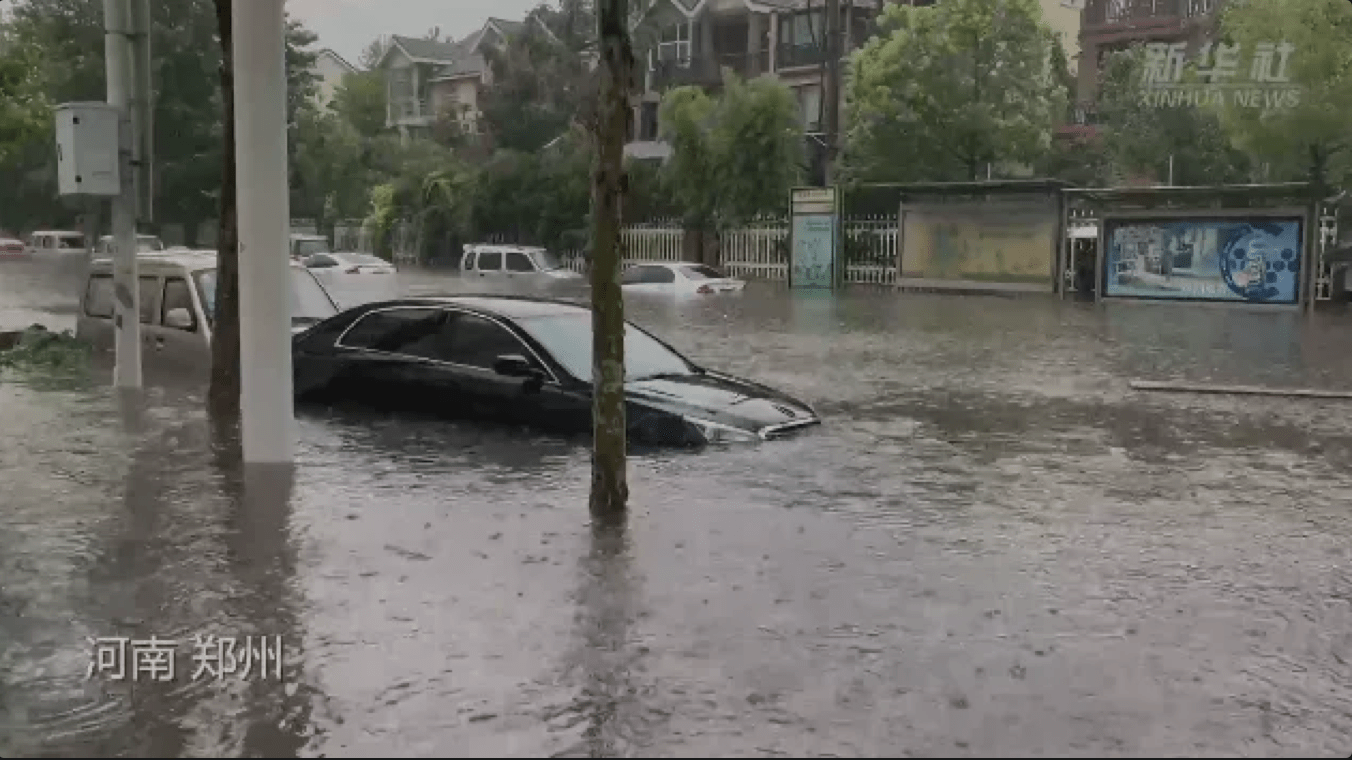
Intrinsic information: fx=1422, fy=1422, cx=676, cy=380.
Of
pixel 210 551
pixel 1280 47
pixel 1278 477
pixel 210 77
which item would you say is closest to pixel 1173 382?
pixel 1278 477

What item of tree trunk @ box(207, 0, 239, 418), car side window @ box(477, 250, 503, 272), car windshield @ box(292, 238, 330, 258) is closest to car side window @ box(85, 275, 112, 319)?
tree trunk @ box(207, 0, 239, 418)

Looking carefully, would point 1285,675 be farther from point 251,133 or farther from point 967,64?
point 967,64

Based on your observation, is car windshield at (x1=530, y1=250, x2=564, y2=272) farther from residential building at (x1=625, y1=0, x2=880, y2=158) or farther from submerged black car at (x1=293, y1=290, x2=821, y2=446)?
submerged black car at (x1=293, y1=290, x2=821, y2=446)

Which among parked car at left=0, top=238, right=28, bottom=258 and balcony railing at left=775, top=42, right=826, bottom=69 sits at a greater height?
balcony railing at left=775, top=42, right=826, bottom=69

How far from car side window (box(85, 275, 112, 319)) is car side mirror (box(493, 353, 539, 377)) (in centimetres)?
769

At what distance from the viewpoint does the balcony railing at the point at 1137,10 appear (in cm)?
5156

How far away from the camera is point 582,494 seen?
29.3 feet

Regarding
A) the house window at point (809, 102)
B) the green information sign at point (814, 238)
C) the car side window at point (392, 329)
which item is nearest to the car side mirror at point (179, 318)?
the car side window at point (392, 329)

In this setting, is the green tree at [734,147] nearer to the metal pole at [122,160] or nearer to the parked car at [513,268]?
the parked car at [513,268]

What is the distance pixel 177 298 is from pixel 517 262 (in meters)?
27.3

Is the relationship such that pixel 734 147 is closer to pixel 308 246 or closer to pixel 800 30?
pixel 800 30

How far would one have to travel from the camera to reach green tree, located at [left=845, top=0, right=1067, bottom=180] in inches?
1489

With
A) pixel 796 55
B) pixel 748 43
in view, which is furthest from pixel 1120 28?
pixel 748 43

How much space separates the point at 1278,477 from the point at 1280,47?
84.6ft
